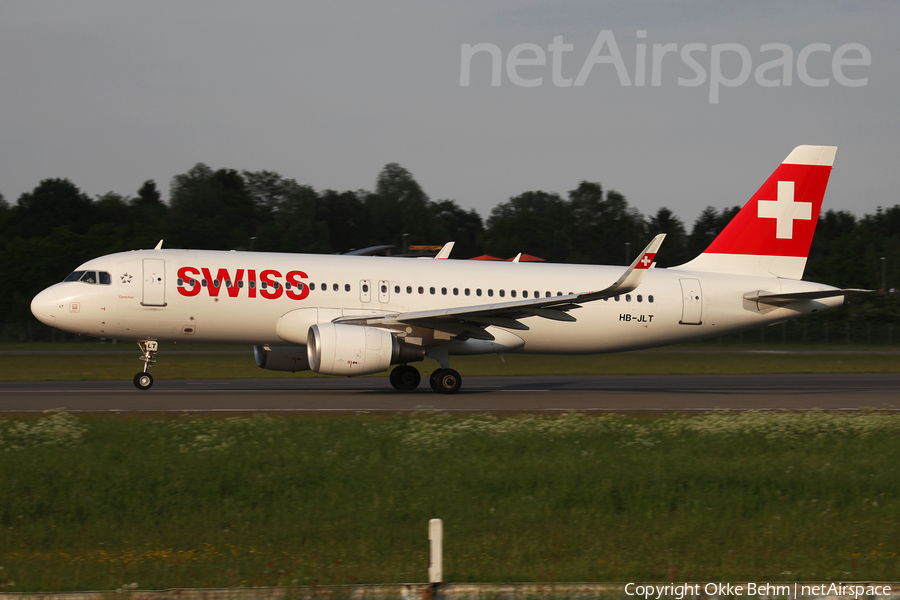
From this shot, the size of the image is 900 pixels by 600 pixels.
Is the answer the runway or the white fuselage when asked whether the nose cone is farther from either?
the runway

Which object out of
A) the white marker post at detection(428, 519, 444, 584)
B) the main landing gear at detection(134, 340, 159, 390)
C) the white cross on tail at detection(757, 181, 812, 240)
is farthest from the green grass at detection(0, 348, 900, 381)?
the white marker post at detection(428, 519, 444, 584)

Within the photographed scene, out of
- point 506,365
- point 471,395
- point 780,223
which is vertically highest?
point 780,223

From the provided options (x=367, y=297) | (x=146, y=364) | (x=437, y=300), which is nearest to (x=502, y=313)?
(x=437, y=300)

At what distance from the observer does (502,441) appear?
38.7 ft

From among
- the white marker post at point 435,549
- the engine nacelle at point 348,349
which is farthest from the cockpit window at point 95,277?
the white marker post at point 435,549

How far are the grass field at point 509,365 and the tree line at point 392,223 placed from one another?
3587cm

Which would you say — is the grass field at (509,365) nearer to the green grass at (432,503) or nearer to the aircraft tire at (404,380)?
the aircraft tire at (404,380)

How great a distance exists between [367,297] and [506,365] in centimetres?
1022

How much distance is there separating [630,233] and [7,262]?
237 feet

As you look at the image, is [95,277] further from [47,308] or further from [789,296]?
[789,296]

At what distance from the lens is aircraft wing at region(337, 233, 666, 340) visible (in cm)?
1848

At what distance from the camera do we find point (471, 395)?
2023 cm

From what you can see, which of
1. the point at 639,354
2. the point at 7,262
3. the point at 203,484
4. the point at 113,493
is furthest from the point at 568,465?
the point at 7,262

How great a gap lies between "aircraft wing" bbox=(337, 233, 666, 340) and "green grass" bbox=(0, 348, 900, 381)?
700cm
